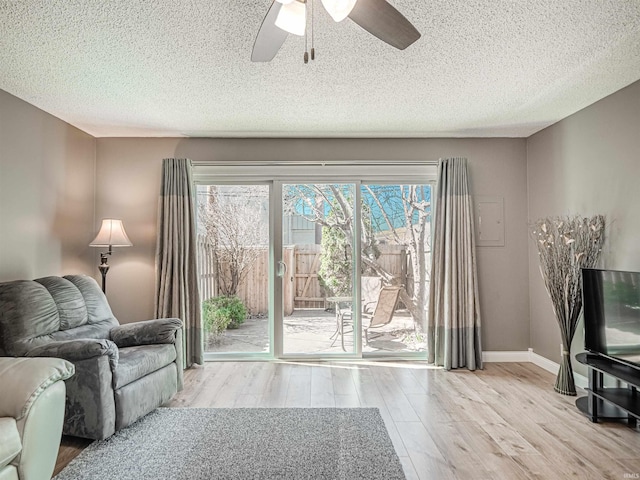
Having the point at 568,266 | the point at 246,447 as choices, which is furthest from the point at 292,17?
the point at 568,266

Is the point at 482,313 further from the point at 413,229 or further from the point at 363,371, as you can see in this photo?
the point at 363,371

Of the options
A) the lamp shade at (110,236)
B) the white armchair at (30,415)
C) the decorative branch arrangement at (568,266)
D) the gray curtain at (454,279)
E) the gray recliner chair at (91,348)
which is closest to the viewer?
the white armchair at (30,415)

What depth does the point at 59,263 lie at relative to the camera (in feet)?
12.4

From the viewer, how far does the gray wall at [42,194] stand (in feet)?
10.3

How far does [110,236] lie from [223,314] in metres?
1.45

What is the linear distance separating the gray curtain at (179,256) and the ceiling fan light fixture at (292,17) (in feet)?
9.37

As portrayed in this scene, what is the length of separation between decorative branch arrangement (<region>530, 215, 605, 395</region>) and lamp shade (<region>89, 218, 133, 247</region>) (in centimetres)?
405

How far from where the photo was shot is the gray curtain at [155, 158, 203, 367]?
413cm

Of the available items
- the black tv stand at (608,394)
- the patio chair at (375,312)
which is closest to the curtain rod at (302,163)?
the patio chair at (375,312)

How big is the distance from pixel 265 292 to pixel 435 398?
212cm

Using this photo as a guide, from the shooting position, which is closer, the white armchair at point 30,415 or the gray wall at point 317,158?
the white armchair at point 30,415

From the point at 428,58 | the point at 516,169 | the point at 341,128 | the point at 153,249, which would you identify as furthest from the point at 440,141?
the point at 153,249

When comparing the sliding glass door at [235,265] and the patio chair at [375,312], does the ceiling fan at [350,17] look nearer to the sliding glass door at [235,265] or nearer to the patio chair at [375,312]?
the sliding glass door at [235,265]

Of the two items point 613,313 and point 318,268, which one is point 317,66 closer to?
point 318,268
